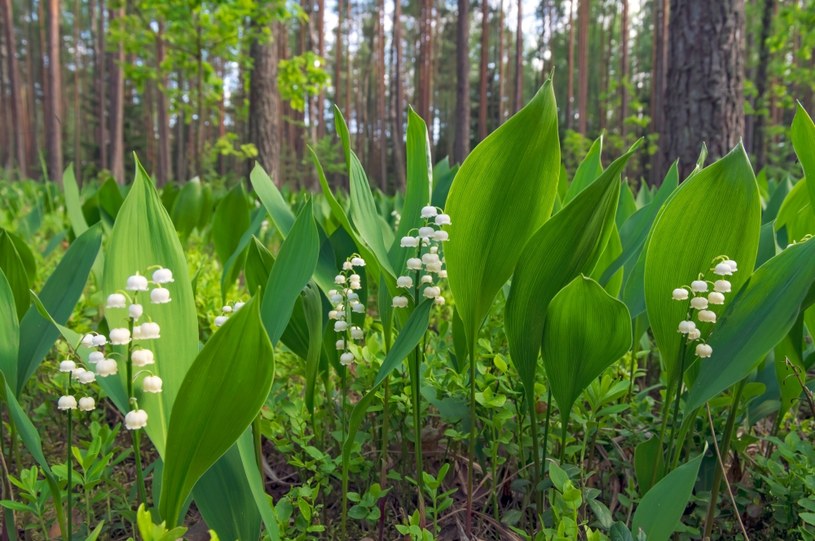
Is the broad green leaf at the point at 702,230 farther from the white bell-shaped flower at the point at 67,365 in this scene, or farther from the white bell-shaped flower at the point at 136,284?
the white bell-shaped flower at the point at 67,365

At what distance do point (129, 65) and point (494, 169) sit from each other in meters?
6.95

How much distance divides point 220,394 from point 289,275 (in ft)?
0.91

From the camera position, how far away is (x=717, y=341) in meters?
0.95

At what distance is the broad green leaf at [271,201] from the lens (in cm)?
132

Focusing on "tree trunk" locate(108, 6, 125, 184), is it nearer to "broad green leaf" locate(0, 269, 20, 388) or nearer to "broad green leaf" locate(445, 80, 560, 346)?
"broad green leaf" locate(0, 269, 20, 388)

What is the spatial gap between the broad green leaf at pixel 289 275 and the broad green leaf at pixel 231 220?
1.41 m

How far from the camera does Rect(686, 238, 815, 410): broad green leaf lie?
0.83 m

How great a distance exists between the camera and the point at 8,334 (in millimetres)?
951

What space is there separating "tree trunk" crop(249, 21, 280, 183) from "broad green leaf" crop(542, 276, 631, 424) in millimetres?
5834

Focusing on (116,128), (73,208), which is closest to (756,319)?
(73,208)

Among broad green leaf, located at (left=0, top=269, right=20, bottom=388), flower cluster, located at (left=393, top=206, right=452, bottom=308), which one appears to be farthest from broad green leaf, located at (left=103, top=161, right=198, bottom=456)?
flower cluster, located at (left=393, top=206, right=452, bottom=308)

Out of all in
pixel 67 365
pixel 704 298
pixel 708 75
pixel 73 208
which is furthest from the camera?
pixel 708 75

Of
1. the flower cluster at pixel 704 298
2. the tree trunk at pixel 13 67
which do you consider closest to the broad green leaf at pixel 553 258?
the flower cluster at pixel 704 298

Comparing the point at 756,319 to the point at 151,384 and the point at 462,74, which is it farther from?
the point at 462,74
